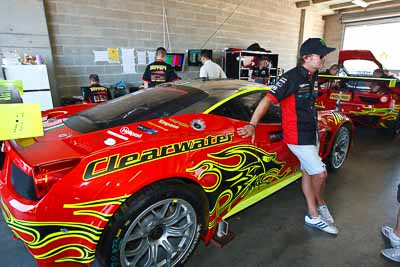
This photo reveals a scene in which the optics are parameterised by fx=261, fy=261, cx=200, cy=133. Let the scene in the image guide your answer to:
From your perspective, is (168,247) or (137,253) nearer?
(137,253)

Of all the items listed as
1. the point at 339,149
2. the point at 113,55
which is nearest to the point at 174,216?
the point at 339,149

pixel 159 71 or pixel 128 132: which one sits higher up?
pixel 159 71

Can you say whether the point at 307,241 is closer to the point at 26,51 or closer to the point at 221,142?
the point at 221,142

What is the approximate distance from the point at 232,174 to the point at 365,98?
13.9 feet

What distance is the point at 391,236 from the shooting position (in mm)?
1989

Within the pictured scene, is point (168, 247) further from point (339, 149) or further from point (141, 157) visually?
point (339, 149)

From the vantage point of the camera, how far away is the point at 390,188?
2.96 m

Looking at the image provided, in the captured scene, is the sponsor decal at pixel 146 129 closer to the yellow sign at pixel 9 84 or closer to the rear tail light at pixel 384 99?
the yellow sign at pixel 9 84

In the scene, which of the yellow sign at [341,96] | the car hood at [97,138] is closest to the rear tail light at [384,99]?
the yellow sign at [341,96]

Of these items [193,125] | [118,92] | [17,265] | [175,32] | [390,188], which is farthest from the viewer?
[175,32]

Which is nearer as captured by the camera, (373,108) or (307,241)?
(307,241)

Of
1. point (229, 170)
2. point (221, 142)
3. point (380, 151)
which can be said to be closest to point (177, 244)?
point (229, 170)

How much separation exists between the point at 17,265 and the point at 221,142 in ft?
5.29

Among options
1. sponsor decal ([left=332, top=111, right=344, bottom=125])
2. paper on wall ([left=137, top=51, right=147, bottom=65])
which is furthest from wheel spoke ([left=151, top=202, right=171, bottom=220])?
paper on wall ([left=137, top=51, right=147, bottom=65])
